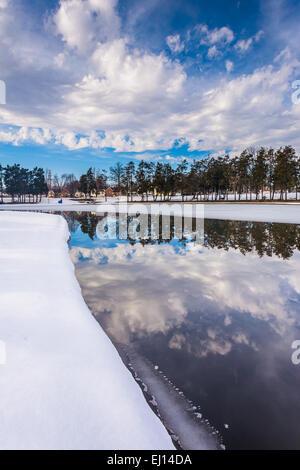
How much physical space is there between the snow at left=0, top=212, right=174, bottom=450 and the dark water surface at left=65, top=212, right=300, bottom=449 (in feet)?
2.23

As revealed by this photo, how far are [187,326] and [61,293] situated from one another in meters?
2.68

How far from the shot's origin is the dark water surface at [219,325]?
261 centimetres

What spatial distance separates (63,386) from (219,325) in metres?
2.89

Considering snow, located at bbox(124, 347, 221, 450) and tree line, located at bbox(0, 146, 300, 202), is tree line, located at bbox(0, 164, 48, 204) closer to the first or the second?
tree line, located at bbox(0, 146, 300, 202)

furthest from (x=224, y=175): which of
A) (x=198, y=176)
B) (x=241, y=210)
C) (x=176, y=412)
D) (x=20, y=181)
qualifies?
(x=176, y=412)

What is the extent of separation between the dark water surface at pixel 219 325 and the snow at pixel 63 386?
0.68 m

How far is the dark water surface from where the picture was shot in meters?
2.61

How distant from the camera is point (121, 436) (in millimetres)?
1992

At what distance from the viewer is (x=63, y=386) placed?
240 centimetres

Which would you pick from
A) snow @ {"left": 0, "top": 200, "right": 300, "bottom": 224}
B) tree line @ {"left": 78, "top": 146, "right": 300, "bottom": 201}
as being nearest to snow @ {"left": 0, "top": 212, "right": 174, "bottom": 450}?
snow @ {"left": 0, "top": 200, "right": 300, "bottom": 224}

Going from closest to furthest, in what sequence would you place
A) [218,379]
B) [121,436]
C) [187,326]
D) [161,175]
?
[121,436]
[218,379]
[187,326]
[161,175]

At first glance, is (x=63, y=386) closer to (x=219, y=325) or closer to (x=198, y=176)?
(x=219, y=325)
